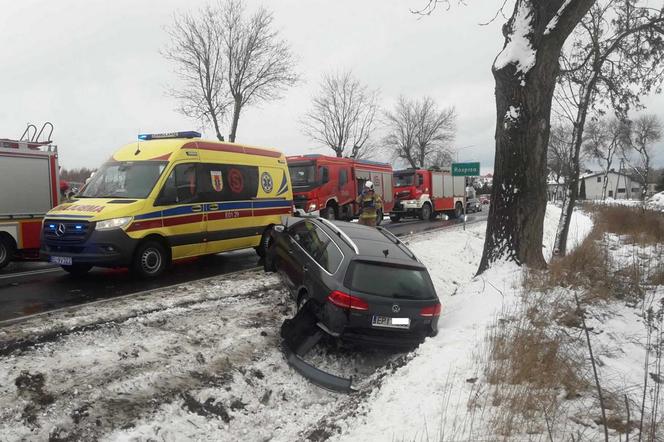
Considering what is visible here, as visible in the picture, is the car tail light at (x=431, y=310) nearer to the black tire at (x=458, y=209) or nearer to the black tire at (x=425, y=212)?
the black tire at (x=425, y=212)

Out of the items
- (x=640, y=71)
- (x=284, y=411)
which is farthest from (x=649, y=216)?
(x=284, y=411)

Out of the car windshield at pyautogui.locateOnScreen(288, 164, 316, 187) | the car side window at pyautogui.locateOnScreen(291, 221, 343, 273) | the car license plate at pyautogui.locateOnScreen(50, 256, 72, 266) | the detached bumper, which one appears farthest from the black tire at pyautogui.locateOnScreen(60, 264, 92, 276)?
the car windshield at pyautogui.locateOnScreen(288, 164, 316, 187)

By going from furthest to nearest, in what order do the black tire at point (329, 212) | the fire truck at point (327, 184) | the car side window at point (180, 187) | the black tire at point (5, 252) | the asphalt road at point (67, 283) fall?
the black tire at point (329, 212) → the fire truck at point (327, 184) → the black tire at point (5, 252) → the car side window at point (180, 187) → the asphalt road at point (67, 283)

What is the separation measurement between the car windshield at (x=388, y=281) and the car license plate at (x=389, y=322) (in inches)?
10.2

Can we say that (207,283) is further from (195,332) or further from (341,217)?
(341,217)

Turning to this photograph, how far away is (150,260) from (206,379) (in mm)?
4030

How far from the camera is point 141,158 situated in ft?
29.0

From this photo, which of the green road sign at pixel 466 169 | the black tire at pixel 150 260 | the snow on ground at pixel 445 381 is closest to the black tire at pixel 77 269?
the black tire at pixel 150 260

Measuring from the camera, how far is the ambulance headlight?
25.1ft

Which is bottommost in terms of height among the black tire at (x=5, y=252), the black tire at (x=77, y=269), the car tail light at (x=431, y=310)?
the car tail light at (x=431, y=310)

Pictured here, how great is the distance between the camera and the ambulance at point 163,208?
25.3 ft

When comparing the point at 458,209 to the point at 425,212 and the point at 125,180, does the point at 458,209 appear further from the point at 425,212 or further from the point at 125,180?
the point at 125,180

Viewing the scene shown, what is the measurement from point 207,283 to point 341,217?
12079mm

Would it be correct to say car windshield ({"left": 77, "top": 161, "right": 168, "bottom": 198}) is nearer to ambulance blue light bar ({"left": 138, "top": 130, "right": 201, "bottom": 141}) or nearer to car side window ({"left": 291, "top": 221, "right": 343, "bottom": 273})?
ambulance blue light bar ({"left": 138, "top": 130, "right": 201, "bottom": 141})
